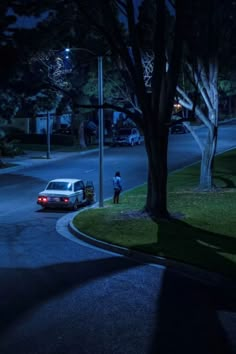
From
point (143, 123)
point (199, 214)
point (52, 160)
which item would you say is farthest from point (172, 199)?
point (52, 160)

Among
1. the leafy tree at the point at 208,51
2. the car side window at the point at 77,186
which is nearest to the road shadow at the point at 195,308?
the car side window at the point at 77,186

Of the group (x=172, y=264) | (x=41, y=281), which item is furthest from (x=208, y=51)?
(x=41, y=281)

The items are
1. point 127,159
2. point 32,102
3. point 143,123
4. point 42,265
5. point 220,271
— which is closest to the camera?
point 220,271

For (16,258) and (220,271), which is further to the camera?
(16,258)

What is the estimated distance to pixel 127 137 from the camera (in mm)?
60250

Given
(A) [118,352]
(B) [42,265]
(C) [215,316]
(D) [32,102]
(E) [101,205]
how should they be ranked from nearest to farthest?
(A) [118,352] < (C) [215,316] < (B) [42,265] < (E) [101,205] < (D) [32,102]

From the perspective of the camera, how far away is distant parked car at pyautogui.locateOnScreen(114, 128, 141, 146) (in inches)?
2363

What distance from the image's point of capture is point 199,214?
22.4 meters

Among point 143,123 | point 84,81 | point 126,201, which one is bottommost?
point 126,201

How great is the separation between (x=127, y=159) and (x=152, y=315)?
36.8 meters

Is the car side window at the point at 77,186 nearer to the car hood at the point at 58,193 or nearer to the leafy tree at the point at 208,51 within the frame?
the car hood at the point at 58,193

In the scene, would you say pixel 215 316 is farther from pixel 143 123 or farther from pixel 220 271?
pixel 143 123

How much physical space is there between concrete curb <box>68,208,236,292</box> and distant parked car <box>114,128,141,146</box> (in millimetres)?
41310

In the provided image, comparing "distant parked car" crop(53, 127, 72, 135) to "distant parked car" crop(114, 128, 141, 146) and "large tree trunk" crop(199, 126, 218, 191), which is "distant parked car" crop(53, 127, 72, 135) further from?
"large tree trunk" crop(199, 126, 218, 191)
